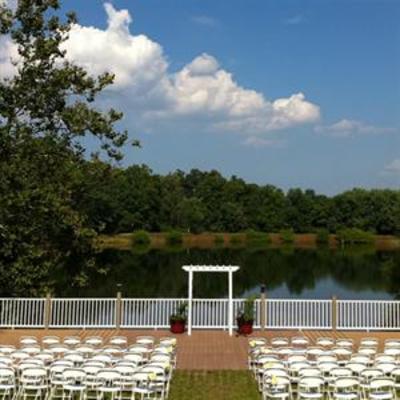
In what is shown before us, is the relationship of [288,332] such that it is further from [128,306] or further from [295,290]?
[295,290]

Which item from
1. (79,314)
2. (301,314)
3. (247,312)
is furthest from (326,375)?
(79,314)

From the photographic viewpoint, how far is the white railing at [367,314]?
734 inches

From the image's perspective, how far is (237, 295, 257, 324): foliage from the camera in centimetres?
1791

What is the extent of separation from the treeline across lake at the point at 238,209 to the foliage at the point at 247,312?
6366cm

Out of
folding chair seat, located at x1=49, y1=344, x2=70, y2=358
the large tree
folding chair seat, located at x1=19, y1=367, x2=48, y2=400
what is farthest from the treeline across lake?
folding chair seat, located at x1=19, y1=367, x2=48, y2=400

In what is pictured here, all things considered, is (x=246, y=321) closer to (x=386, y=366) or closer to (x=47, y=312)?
(x=47, y=312)

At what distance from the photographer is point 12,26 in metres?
24.0

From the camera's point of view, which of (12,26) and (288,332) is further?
(12,26)

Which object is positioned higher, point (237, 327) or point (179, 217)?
point (179, 217)

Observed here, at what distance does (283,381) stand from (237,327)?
8.54m

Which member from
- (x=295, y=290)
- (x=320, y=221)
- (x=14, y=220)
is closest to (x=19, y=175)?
(x=14, y=220)

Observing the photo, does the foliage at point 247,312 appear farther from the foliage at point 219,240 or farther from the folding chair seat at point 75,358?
the foliage at point 219,240

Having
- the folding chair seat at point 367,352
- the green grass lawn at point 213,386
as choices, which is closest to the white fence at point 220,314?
the green grass lawn at point 213,386

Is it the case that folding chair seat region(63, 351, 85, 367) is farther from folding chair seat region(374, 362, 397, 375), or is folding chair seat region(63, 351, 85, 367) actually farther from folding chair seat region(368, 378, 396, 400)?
folding chair seat region(374, 362, 397, 375)
